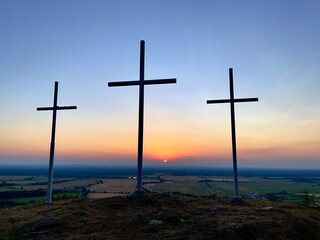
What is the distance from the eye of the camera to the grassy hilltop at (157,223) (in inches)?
342

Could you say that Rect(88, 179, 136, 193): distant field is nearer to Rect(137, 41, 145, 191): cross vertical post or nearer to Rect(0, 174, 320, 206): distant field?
Rect(0, 174, 320, 206): distant field

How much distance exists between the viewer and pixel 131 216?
422 inches

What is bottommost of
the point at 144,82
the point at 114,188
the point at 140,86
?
the point at 114,188

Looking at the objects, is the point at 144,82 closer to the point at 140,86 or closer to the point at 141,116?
the point at 140,86

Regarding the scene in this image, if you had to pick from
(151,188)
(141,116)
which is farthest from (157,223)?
(151,188)

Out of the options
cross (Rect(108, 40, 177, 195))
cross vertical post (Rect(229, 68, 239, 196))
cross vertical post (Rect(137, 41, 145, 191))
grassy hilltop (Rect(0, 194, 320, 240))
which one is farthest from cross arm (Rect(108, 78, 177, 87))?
grassy hilltop (Rect(0, 194, 320, 240))

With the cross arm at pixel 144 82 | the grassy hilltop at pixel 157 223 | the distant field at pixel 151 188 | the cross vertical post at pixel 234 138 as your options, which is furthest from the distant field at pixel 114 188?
the grassy hilltop at pixel 157 223

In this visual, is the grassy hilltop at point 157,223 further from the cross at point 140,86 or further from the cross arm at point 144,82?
the cross arm at point 144,82

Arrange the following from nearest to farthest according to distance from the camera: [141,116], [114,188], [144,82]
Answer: [141,116]
[144,82]
[114,188]

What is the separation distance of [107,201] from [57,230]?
381 centimetres

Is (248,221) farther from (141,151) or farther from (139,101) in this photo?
(139,101)

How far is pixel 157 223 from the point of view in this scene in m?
9.70

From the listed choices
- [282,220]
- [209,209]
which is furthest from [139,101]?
[282,220]

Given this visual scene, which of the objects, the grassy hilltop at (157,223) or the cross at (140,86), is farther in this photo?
the cross at (140,86)
